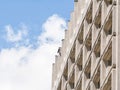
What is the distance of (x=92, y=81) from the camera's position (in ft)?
240

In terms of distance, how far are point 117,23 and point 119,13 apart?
3.51 ft

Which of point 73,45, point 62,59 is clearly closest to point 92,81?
point 73,45

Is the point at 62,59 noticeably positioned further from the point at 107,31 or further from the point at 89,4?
the point at 107,31

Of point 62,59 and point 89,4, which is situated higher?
point 89,4

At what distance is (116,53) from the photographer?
6550cm

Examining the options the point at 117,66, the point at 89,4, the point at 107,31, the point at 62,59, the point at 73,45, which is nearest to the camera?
the point at 117,66

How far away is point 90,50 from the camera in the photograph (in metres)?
78.1

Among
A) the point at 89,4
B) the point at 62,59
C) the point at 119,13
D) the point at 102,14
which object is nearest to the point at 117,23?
the point at 119,13

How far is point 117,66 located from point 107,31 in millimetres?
7413

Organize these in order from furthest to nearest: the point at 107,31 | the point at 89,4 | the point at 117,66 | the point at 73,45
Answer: the point at 73,45
the point at 89,4
the point at 107,31
the point at 117,66

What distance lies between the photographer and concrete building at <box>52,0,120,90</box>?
6688 cm

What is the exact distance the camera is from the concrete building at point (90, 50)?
66875 mm

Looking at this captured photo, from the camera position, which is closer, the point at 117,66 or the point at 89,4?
the point at 117,66

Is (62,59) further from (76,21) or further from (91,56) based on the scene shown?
(91,56)
